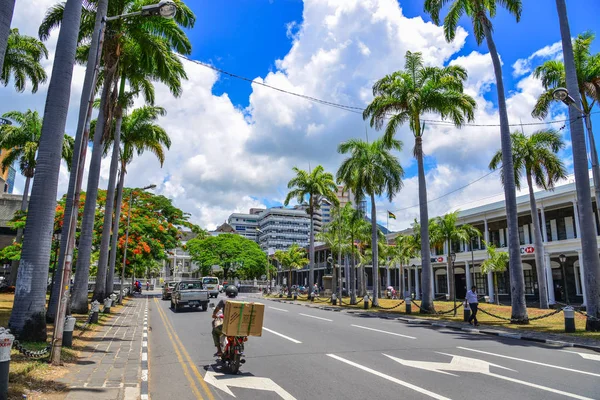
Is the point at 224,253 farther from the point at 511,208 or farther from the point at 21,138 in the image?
the point at 511,208

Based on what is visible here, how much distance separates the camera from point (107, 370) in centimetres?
820

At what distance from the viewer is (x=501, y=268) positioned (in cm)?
3306

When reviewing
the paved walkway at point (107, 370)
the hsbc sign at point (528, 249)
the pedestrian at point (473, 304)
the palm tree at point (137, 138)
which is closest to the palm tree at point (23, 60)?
the palm tree at point (137, 138)

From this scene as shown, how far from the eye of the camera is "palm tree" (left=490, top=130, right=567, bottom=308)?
26.7 metres

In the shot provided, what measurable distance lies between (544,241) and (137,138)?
108ft

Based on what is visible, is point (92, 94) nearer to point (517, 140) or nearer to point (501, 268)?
point (517, 140)

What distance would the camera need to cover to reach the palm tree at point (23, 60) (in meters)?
24.9

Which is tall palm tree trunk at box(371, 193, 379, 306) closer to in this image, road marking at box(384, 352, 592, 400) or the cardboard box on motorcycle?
road marking at box(384, 352, 592, 400)

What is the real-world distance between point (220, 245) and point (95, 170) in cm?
4950

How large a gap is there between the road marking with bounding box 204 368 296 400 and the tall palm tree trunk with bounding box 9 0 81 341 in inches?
178

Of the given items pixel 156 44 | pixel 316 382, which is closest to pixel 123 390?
pixel 316 382

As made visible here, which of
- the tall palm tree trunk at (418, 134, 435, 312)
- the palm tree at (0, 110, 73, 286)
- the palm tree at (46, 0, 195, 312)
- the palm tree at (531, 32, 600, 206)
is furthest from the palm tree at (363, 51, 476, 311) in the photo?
the palm tree at (0, 110, 73, 286)

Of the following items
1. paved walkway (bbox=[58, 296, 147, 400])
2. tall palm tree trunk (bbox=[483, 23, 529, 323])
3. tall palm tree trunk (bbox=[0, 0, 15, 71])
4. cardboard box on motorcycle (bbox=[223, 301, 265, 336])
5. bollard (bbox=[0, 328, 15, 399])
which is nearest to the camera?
bollard (bbox=[0, 328, 15, 399])

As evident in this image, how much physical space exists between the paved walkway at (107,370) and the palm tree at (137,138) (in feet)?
53.0
